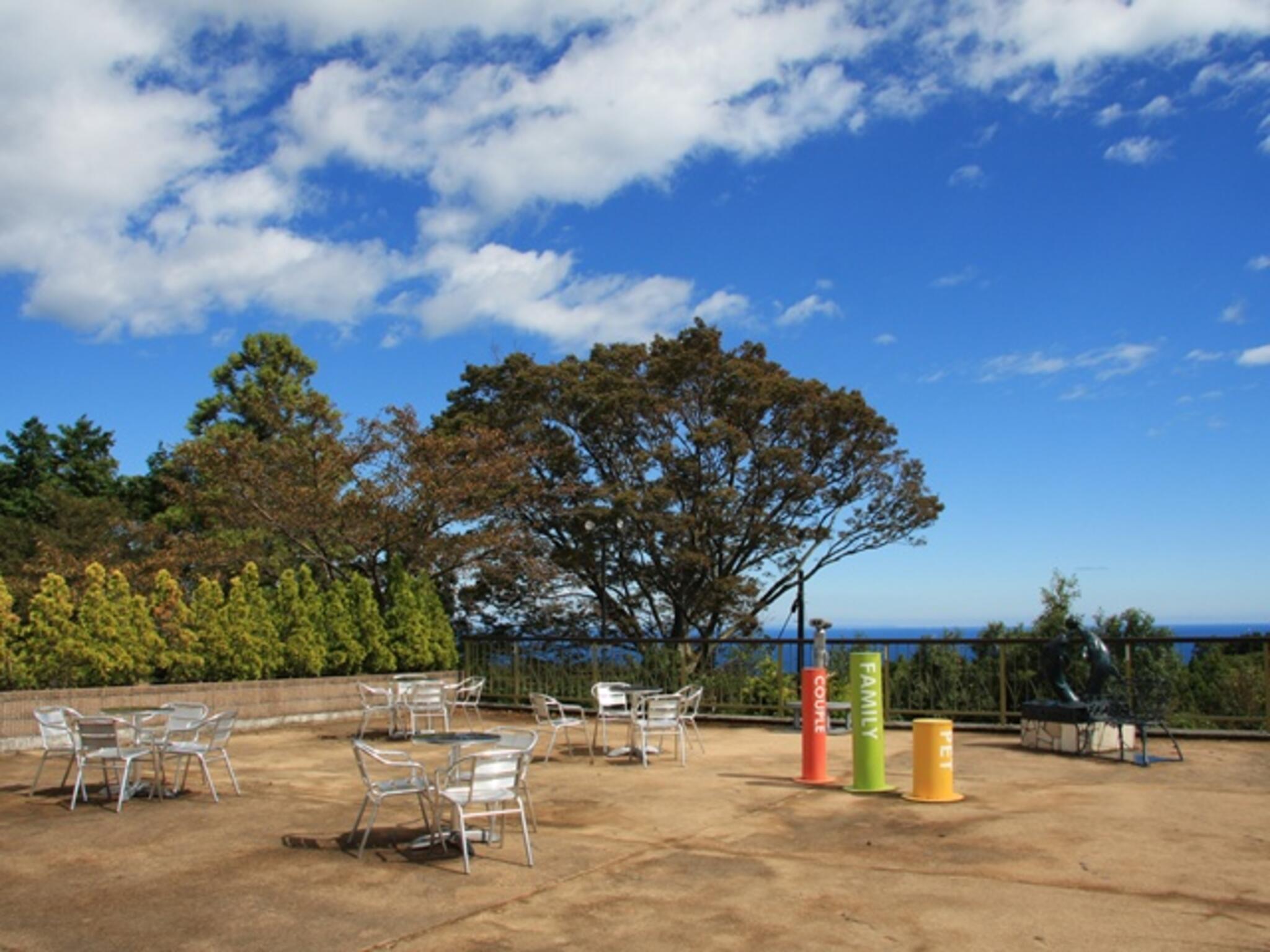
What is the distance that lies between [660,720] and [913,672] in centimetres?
485

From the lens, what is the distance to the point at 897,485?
24.2 meters

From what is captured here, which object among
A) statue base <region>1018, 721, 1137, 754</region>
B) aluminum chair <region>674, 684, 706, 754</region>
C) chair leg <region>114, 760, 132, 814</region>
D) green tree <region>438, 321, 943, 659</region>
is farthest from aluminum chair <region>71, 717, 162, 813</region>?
green tree <region>438, 321, 943, 659</region>

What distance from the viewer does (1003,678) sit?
44.2 feet

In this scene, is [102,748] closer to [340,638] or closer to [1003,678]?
[340,638]

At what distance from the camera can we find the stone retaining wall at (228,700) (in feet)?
38.1

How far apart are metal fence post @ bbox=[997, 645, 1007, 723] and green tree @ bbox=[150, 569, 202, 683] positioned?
32.1 ft

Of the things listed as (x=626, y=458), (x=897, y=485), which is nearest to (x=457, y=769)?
(x=626, y=458)

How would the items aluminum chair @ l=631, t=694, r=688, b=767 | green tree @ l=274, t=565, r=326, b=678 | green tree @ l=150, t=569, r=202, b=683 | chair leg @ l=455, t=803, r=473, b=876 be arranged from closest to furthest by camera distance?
chair leg @ l=455, t=803, r=473, b=876 → aluminum chair @ l=631, t=694, r=688, b=767 → green tree @ l=150, t=569, r=202, b=683 → green tree @ l=274, t=565, r=326, b=678

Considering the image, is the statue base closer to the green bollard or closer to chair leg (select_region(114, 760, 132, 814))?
the green bollard

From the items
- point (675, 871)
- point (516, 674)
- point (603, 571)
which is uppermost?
point (603, 571)

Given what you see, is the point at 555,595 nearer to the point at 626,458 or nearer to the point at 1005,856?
the point at 626,458

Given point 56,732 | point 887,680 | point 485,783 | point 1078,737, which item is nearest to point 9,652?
point 56,732

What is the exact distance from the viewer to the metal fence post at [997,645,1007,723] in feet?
44.1

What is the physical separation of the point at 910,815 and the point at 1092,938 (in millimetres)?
3035
